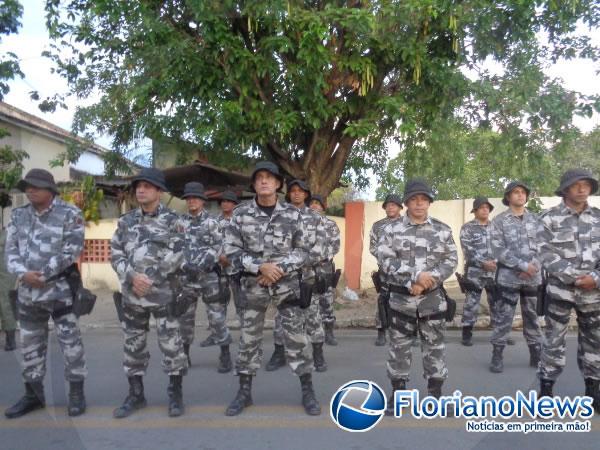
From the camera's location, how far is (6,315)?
6.62m

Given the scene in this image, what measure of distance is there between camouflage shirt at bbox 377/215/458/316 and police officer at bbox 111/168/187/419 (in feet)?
5.79

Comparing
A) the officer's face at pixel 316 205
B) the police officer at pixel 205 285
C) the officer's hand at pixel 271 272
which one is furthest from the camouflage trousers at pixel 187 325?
the officer's face at pixel 316 205

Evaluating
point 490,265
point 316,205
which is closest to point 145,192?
point 316,205

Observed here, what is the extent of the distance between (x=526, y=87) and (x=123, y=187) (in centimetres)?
881

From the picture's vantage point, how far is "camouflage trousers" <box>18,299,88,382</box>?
4262 mm

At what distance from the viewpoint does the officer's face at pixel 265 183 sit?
171 inches

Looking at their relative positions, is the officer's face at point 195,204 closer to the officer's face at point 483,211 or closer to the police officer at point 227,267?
the police officer at point 227,267

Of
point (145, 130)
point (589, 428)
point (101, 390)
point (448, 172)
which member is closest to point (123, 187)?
point (145, 130)

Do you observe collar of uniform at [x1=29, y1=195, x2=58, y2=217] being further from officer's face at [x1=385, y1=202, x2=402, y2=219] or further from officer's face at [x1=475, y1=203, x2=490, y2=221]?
officer's face at [x1=475, y1=203, x2=490, y2=221]

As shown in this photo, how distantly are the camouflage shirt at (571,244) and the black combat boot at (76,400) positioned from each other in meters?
3.97

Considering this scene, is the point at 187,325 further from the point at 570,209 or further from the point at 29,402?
the point at 570,209

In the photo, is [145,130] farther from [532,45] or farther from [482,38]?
[532,45]

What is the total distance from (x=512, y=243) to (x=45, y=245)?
452cm

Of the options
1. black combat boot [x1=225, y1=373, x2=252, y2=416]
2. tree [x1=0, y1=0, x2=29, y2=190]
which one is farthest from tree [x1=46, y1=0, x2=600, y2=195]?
black combat boot [x1=225, y1=373, x2=252, y2=416]
